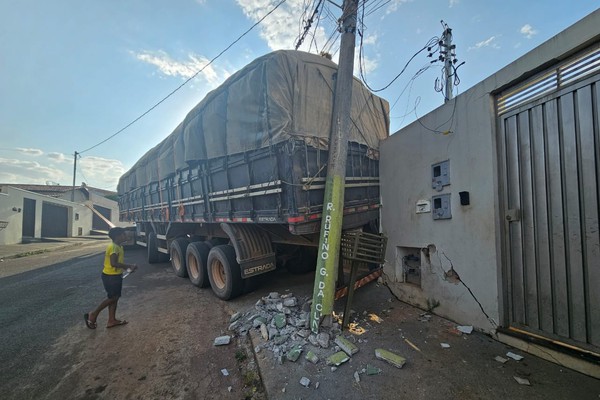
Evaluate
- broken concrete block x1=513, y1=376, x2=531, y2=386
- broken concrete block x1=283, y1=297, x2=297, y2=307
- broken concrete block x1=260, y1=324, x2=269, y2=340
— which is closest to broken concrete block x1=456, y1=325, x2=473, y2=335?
broken concrete block x1=513, y1=376, x2=531, y2=386

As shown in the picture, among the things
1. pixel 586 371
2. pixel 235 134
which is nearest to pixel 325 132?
pixel 235 134

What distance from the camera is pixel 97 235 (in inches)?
978

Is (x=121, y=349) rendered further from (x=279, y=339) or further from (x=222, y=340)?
(x=279, y=339)

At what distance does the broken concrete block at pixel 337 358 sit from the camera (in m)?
2.73

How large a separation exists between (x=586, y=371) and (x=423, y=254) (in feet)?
6.39

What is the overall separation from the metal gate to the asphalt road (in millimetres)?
3071

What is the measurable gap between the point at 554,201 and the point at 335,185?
7.48 ft

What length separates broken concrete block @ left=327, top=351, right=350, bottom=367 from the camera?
107 inches

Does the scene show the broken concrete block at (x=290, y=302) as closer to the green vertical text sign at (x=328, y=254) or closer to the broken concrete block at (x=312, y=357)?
the green vertical text sign at (x=328, y=254)

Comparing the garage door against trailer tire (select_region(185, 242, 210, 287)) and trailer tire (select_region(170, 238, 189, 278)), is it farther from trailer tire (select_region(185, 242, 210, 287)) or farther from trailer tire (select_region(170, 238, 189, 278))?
trailer tire (select_region(185, 242, 210, 287))

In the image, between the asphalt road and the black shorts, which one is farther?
the black shorts

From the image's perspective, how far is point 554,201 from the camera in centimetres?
263

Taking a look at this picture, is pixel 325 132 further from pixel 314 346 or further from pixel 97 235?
pixel 97 235

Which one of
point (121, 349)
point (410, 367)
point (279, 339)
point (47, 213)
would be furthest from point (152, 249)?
point (47, 213)
